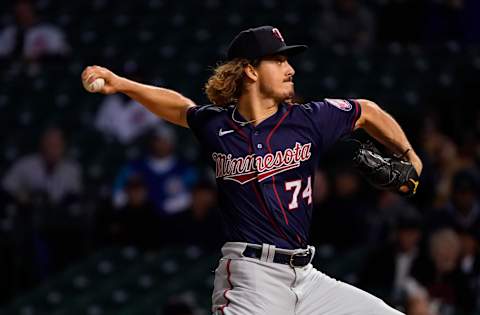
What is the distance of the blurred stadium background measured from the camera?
8.49 m

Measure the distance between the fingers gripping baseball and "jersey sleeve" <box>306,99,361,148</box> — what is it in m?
0.92

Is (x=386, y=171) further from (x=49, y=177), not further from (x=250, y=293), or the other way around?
(x=49, y=177)

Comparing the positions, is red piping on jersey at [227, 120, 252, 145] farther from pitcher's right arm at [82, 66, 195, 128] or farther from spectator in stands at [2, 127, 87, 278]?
spectator in stands at [2, 127, 87, 278]

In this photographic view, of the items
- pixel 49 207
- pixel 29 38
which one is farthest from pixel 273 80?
pixel 29 38

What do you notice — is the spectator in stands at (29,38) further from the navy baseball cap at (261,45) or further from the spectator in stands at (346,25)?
the navy baseball cap at (261,45)

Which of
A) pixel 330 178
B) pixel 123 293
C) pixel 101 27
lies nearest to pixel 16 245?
pixel 123 293

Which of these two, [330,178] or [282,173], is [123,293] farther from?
[282,173]

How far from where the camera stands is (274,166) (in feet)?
17.0

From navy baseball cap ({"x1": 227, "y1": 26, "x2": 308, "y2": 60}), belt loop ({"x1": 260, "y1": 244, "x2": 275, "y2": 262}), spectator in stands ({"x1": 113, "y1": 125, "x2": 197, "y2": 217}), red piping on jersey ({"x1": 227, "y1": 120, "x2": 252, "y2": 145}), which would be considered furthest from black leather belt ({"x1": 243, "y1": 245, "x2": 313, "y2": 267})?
spectator in stands ({"x1": 113, "y1": 125, "x2": 197, "y2": 217})

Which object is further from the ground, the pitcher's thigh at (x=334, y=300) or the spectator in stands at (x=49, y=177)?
the pitcher's thigh at (x=334, y=300)

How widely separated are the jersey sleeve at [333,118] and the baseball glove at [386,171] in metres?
0.13

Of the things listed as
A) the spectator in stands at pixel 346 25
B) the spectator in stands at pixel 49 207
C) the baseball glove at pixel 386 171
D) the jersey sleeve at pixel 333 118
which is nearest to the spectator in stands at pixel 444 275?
the baseball glove at pixel 386 171

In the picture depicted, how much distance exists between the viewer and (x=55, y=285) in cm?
958

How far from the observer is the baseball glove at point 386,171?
525 centimetres
